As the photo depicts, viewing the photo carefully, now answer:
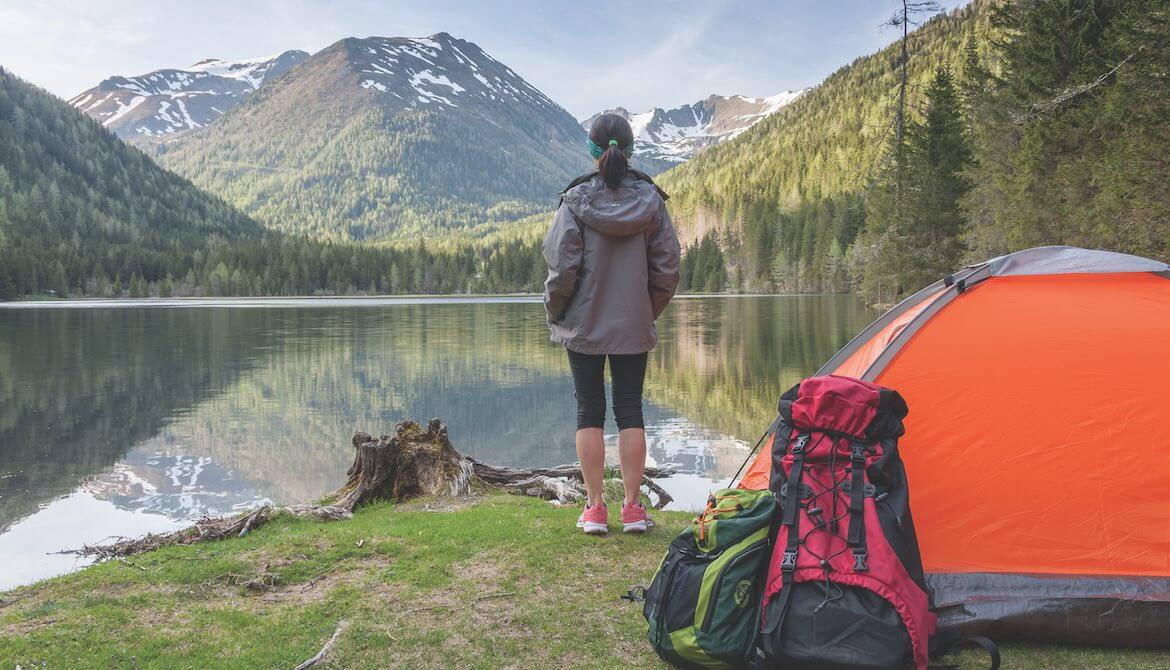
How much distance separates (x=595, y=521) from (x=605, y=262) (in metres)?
1.98

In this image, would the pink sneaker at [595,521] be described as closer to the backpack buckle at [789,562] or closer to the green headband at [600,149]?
the backpack buckle at [789,562]

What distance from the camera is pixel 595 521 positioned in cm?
529

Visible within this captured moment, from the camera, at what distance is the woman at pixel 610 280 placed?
4816mm

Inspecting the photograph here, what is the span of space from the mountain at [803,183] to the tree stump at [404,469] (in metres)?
78.3

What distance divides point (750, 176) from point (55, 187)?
423 feet

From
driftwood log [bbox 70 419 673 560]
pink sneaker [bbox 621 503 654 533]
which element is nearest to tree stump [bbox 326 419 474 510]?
driftwood log [bbox 70 419 673 560]

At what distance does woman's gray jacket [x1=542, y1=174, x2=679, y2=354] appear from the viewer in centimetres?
480

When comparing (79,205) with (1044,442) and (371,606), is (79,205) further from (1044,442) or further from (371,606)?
(1044,442)

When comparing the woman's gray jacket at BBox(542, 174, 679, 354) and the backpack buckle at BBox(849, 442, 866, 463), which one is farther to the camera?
the woman's gray jacket at BBox(542, 174, 679, 354)

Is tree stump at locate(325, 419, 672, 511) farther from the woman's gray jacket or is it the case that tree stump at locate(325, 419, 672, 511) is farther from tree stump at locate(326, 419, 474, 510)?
the woman's gray jacket

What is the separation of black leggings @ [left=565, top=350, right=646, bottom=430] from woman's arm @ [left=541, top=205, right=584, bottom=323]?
1.56ft

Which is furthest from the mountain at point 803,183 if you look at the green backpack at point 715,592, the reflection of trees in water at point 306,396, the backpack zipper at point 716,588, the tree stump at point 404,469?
the backpack zipper at point 716,588

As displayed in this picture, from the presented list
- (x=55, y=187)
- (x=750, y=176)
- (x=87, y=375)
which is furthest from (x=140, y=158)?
(x=87, y=375)

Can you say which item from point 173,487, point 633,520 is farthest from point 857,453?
point 173,487
